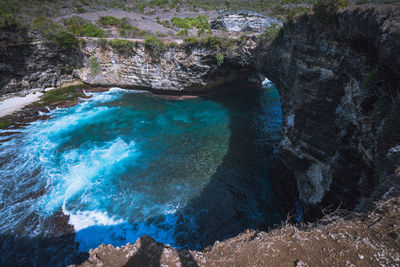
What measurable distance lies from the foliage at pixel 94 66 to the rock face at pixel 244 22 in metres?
16.0

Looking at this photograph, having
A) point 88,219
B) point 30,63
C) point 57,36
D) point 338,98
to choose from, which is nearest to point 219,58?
point 338,98

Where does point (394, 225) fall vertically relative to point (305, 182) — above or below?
above

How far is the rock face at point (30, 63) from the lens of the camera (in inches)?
779

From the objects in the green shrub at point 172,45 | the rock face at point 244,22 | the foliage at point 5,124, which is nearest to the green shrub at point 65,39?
the foliage at point 5,124

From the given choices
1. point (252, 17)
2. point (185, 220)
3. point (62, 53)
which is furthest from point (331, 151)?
point (62, 53)

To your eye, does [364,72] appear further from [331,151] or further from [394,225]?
[394,225]

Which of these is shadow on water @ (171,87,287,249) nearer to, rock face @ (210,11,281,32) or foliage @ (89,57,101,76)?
rock face @ (210,11,281,32)

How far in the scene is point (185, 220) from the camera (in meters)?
9.75

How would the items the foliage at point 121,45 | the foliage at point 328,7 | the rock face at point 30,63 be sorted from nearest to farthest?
the foliage at point 328,7, the rock face at point 30,63, the foliage at point 121,45

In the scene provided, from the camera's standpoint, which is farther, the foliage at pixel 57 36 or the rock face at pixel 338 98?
the foliage at pixel 57 36

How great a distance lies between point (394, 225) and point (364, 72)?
17.3ft

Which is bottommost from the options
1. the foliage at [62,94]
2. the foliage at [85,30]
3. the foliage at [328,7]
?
the foliage at [62,94]

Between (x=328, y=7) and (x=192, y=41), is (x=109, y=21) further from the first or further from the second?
(x=328, y=7)

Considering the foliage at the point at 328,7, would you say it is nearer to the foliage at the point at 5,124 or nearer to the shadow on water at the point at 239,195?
the shadow on water at the point at 239,195
